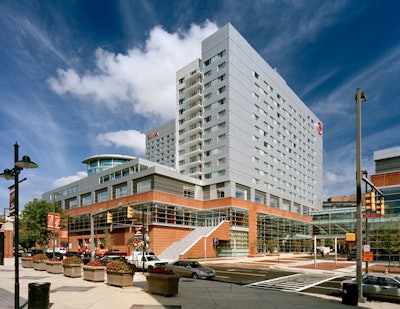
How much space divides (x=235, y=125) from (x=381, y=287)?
55365 mm

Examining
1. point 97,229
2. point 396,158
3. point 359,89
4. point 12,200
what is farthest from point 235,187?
point 12,200

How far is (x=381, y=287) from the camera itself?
19391mm

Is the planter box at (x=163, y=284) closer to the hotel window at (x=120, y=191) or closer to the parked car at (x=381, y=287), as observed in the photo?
the parked car at (x=381, y=287)

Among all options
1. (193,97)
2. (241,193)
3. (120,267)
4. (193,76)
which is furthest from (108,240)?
(120,267)

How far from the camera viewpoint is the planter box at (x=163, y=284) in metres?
17.0

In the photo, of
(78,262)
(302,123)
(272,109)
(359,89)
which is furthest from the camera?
(302,123)

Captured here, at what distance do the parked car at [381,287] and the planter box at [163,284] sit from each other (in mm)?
9046

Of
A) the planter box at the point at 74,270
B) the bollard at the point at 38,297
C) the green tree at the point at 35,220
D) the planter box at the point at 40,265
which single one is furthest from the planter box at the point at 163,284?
the green tree at the point at 35,220

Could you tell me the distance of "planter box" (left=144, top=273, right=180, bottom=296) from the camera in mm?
17016

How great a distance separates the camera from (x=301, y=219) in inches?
3757

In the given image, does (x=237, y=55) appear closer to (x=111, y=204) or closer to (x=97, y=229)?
(x=111, y=204)

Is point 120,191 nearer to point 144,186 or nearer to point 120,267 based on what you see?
point 144,186

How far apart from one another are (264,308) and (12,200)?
37.1 feet

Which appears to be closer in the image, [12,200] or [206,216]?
[12,200]
